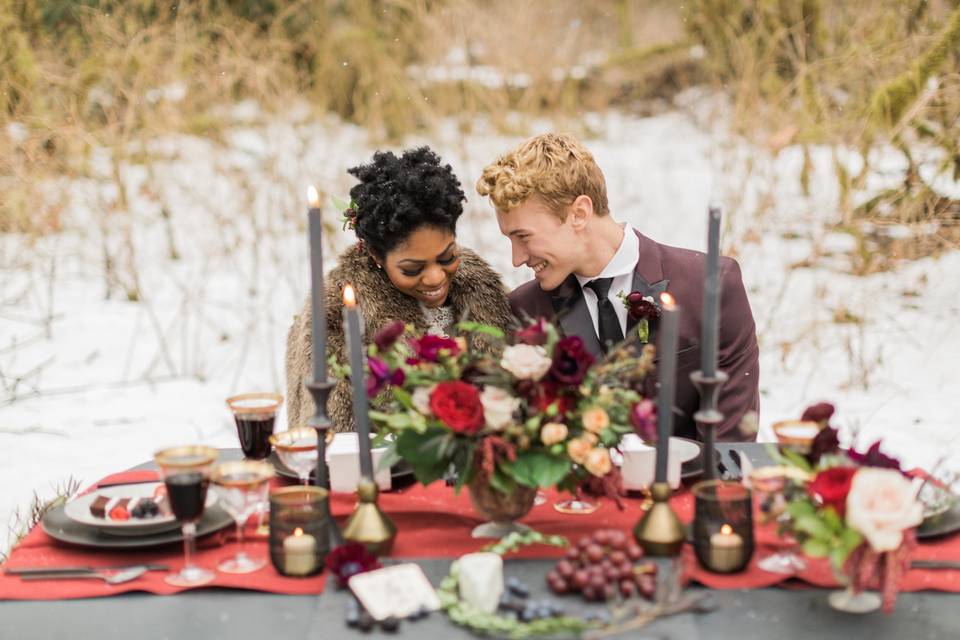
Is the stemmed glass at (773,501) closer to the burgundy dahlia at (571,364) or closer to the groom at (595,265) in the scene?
the burgundy dahlia at (571,364)

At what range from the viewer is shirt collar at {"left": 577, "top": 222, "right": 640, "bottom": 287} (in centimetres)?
271

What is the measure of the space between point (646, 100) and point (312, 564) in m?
9.10

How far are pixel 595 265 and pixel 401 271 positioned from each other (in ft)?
1.72

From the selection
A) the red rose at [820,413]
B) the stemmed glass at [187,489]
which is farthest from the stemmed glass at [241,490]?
the red rose at [820,413]

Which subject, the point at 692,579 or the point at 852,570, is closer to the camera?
the point at 852,570

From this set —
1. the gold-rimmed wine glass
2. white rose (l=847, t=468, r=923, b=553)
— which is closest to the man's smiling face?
the gold-rimmed wine glass

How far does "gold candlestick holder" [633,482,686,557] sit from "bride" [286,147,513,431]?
101 centimetres

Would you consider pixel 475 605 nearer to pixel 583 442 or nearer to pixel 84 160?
pixel 583 442

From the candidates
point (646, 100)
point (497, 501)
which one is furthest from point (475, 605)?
point (646, 100)

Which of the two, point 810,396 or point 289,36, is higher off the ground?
point 289,36

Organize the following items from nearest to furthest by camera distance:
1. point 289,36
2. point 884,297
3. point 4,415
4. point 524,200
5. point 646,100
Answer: point 524,200
point 4,415
point 884,297
point 289,36
point 646,100

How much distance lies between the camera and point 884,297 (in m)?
5.61

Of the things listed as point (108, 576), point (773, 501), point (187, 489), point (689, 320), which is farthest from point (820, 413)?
point (689, 320)

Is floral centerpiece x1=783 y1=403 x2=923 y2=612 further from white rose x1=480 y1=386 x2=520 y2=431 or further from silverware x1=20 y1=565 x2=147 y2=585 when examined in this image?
silverware x1=20 y1=565 x2=147 y2=585
